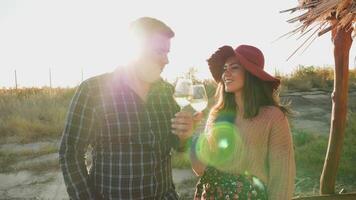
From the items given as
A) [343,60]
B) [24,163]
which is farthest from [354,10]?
[24,163]

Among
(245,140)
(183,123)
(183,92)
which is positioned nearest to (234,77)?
(245,140)

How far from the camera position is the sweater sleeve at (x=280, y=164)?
2572mm

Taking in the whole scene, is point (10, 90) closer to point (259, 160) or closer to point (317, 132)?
point (317, 132)

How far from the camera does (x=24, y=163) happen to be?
9.73 meters

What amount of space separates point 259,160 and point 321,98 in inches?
551

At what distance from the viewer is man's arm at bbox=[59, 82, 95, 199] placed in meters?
2.52

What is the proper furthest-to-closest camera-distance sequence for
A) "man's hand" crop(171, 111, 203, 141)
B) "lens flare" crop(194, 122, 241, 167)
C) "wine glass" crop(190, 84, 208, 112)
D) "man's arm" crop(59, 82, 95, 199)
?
"lens flare" crop(194, 122, 241, 167), "man's arm" crop(59, 82, 95, 199), "wine glass" crop(190, 84, 208, 112), "man's hand" crop(171, 111, 203, 141)

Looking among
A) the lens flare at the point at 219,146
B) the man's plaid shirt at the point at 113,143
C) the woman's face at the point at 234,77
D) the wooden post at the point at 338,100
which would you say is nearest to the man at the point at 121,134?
the man's plaid shirt at the point at 113,143

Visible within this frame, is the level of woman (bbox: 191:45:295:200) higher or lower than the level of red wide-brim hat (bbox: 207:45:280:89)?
lower

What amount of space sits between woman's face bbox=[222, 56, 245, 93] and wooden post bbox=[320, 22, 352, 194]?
6.45 ft

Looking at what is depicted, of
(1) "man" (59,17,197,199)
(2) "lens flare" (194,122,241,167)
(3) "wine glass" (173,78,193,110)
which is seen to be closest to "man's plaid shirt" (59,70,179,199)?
(1) "man" (59,17,197,199)

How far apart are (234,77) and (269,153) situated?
21.9 inches

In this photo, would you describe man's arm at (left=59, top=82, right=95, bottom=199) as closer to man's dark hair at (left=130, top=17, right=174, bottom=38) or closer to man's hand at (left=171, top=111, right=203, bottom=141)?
man's dark hair at (left=130, top=17, right=174, bottom=38)

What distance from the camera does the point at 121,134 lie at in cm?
257
